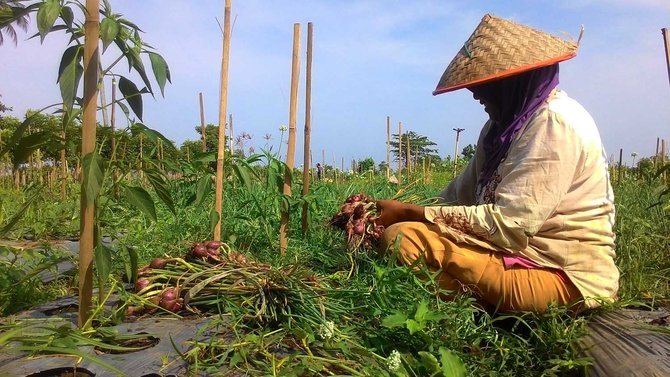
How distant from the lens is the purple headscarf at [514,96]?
2.34m

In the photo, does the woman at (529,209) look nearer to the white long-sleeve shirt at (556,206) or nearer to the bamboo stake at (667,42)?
the white long-sleeve shirt at (556,206)

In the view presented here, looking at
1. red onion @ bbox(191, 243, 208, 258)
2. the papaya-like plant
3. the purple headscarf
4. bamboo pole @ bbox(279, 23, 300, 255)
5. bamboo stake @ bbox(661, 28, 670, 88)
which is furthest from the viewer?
bamboo stake @ bbox(661, 28, 670, 88)

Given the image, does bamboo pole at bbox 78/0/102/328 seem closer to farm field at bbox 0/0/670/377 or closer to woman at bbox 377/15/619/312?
farm field at bbox 0/0/670/377

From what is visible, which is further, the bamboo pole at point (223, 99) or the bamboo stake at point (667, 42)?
the bamboo stake at point (667, 42)

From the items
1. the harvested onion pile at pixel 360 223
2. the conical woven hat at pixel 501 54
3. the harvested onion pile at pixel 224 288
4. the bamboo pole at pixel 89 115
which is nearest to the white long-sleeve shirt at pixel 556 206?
the conical woven hat at pixel 501 54

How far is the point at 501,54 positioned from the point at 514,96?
19cm

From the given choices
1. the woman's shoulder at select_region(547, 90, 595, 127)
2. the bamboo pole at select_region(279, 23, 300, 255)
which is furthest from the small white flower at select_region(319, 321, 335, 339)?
the woman's shoulder at select_region(547, 90, 595, 127)

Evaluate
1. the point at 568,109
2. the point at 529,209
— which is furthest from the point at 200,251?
the point at 568,109

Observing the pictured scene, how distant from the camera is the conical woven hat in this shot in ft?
7.50

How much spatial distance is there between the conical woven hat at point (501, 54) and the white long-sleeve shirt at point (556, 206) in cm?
18

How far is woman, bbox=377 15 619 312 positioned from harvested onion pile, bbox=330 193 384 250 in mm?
216

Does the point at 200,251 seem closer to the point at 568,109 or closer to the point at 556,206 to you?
the point at 556,206

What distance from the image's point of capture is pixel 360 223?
2666mm

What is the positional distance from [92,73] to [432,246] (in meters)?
1.41
